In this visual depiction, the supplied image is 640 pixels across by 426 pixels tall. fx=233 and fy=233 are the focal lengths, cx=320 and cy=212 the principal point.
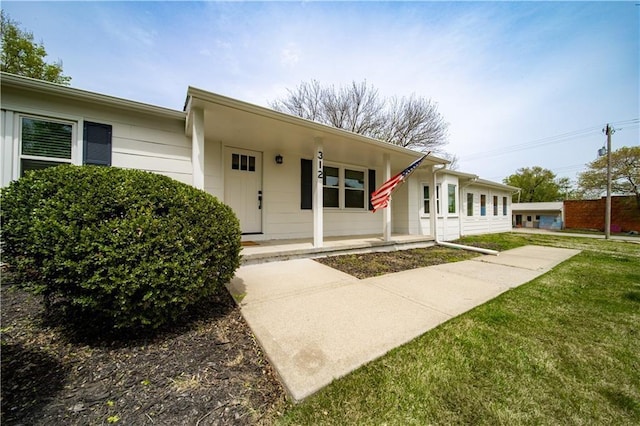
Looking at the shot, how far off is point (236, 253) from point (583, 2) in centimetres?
922

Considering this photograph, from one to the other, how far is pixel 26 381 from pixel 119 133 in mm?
3803

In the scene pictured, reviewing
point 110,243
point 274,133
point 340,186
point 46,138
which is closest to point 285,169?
point 274,133

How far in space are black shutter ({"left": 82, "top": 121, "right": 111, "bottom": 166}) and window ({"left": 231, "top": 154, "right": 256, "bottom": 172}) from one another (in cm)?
223

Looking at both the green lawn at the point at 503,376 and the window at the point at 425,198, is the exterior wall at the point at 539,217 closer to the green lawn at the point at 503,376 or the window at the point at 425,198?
the window at the point at 425,198

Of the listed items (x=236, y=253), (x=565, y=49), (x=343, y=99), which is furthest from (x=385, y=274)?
(x=343, y=99)

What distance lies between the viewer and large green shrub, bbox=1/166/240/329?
1.68 m

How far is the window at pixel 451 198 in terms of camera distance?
29.0ft

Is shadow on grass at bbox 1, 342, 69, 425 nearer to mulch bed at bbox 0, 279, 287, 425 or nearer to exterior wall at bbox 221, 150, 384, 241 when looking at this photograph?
mulch bed at bbox 0, 279, 287, 425

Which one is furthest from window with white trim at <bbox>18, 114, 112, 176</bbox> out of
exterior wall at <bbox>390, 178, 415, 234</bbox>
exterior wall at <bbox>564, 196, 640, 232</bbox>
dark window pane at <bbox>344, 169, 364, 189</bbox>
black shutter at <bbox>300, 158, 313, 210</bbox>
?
exterior wall at <bbox>564, 196, 640, 232</bbox>

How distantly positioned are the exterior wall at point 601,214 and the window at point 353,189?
2257 cm

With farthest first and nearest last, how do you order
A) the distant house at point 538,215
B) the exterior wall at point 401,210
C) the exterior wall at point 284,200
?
the distant house at point 538,215 < the exterior wall at point 401,210 < the exterior wall at point 284,200

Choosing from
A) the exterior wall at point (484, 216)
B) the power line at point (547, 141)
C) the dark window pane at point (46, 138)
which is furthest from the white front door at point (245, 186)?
the power line at point (547, 141)

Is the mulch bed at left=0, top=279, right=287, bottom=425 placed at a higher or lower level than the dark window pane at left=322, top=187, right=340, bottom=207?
lower

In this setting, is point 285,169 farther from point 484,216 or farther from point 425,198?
point 484,216
